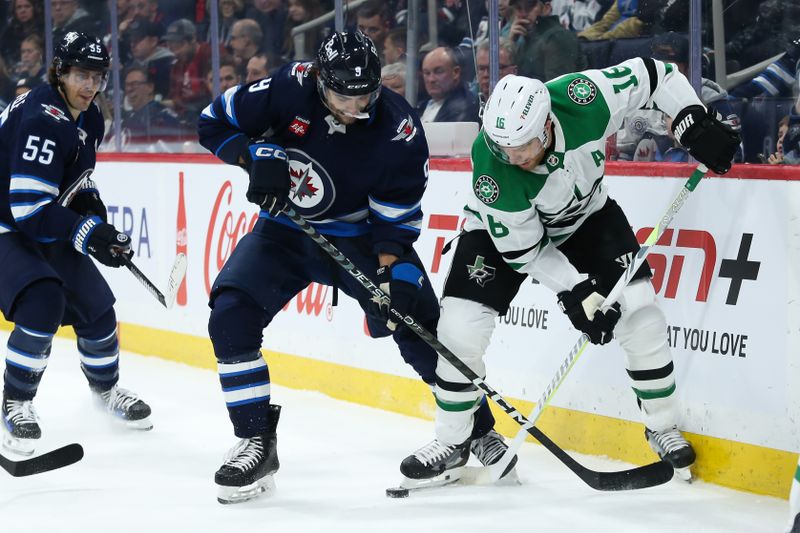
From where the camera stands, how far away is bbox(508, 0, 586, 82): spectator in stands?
380 cm

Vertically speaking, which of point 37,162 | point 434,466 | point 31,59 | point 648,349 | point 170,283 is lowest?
point 434,466

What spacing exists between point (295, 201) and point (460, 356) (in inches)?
25.0

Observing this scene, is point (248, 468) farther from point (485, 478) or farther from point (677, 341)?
point (677, 341)

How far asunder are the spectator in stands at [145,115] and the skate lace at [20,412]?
7.02 ft

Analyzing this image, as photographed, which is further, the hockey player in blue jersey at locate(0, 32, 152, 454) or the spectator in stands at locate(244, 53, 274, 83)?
the spectator in stands at locate(244, 53, 274, 83)

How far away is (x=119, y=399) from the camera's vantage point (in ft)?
13.6

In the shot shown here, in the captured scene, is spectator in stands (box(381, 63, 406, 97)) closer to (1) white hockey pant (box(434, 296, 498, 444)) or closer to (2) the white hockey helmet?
(1) white hockey pant (box(434, 296, 498, 444))

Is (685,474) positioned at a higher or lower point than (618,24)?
lower

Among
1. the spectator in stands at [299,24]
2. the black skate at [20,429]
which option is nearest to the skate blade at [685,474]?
the black skate at [20,429]

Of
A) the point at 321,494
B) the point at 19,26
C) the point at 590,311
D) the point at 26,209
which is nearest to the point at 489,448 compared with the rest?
the point at 321,494

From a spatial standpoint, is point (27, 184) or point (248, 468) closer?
point (248, 468)

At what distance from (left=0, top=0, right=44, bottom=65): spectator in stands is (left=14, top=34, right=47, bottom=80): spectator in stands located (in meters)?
0.03

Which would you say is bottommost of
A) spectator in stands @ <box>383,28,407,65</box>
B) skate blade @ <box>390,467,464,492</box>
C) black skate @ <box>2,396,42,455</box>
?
black skate @ <box>2,396,42,455</box>

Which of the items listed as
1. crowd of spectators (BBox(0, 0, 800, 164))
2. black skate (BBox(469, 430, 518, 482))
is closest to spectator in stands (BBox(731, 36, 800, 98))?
crowd of spectators (BBox(0, 0, 800, 164))
